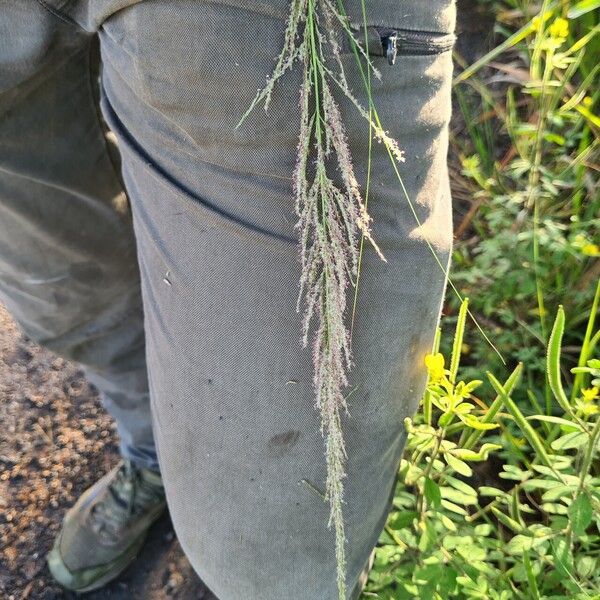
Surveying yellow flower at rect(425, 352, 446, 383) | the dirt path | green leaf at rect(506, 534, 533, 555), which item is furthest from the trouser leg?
green leaf at rect(506, 534, 533, 555)

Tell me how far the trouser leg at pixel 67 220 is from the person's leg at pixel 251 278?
17 cm

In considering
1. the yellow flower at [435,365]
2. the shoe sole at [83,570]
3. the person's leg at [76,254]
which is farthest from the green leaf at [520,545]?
the shoe sole at [83,570]

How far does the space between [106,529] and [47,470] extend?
335mm

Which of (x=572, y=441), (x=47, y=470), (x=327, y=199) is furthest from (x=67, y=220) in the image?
(x=572, y=441)

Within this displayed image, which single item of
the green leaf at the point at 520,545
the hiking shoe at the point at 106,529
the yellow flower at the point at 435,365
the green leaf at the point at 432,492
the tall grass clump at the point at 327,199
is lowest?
the hiking shoe at the point at 106,529

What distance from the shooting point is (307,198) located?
2.54ft

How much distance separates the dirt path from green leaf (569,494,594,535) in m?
1.02

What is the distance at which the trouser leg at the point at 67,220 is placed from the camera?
1.04m

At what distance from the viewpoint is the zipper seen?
728mm

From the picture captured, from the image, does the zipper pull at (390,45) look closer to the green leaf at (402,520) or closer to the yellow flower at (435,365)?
the yellow flower at (435,365)

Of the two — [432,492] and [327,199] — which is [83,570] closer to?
[432,492]

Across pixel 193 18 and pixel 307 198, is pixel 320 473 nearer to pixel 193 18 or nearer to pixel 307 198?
pixel 307 198

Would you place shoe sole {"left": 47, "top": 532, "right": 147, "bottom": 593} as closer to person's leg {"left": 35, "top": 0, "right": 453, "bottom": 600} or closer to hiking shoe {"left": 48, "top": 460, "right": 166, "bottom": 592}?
hiking shoe {"left": 48, "top": 460, "right": 166, "bottom": 592}

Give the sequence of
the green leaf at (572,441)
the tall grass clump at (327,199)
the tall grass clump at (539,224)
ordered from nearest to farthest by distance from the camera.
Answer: the tall grass clump at (327,199) → the green leaf at (572,441) → the tall grass clump at (539,224)
